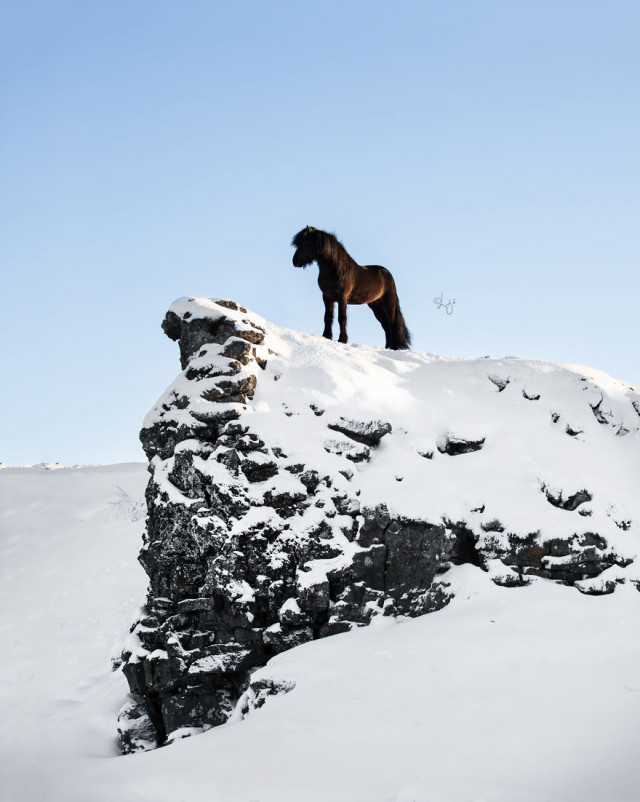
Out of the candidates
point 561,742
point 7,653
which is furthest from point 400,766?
point 7,653

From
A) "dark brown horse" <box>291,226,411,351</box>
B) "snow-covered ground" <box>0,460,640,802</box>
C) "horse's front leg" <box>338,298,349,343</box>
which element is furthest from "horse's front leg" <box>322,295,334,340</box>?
"snow-covered ground" <box>0,460,640,802</box>

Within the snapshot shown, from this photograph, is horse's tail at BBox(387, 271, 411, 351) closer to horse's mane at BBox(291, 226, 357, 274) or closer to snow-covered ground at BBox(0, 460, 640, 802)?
horse's mane at BBox(291, 226, 357, 274)

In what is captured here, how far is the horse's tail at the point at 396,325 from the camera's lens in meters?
15.7

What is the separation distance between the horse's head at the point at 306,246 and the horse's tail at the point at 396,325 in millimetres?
2337

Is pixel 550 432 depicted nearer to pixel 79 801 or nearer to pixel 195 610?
pixel 195 610

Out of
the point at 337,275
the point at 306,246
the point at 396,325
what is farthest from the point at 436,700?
the point at 396,325

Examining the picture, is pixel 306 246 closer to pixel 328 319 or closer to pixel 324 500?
pixel 328 319

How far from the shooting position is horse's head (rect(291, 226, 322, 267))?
1401 cm

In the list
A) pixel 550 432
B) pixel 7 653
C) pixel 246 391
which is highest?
pixel 246 391

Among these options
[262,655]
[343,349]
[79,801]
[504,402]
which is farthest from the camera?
[343,349]

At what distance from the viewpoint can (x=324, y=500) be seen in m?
10.4

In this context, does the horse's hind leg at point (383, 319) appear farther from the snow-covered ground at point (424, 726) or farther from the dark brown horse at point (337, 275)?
the snow-covered ground at point (424, 726)

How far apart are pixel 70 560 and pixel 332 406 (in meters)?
12.6

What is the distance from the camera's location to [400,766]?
634cm
